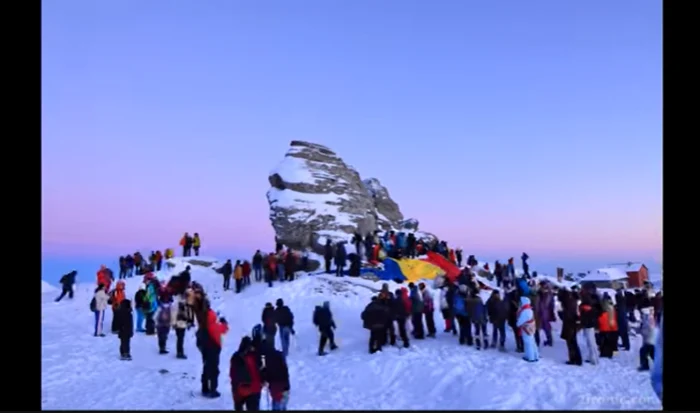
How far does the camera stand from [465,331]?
55.6 ft

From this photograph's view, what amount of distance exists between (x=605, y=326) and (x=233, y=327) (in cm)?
1335

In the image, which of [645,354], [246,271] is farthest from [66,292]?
[645,354]

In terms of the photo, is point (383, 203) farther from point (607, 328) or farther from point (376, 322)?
point (607, 328)

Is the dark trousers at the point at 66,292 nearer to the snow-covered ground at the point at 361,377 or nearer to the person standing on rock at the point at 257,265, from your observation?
the snow-covered ground at the point at 361,377

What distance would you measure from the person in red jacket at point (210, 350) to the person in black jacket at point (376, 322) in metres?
5.16

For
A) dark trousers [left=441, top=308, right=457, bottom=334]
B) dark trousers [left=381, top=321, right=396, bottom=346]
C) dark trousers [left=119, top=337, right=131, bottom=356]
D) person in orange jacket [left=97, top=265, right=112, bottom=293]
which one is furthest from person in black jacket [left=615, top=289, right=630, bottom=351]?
person in orange jacket [left=97, top=265, right=112, bottom=293]

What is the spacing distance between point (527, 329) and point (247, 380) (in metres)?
8.53

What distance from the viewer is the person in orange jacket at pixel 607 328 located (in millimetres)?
15401

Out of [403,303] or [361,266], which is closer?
[403,303]

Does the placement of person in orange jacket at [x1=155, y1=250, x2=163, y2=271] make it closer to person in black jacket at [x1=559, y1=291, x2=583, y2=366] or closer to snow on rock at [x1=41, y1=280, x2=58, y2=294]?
snow on rock at [x1=41, y1=280, x2=58, y2=294]
